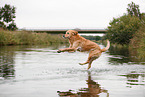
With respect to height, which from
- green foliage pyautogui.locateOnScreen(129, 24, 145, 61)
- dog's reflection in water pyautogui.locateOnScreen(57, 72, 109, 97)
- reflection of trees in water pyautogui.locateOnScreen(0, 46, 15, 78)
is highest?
green foliage pyautogui.locateOnScreen(129, 24, 145, 61)

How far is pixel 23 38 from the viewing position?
6481 cm

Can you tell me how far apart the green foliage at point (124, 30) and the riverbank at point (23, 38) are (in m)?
20.1

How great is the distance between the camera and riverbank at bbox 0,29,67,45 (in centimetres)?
5219

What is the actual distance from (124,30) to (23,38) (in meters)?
28.3

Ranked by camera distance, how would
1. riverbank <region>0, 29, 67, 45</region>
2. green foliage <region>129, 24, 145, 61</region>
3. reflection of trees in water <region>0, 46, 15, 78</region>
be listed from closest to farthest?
1. reflection of trees in water <region>0, 46, 15, 78</region>
2. green foliage <region>129, 24, 145, 61</region>
3. riverbank <region>0, 29, 67, 45</region>

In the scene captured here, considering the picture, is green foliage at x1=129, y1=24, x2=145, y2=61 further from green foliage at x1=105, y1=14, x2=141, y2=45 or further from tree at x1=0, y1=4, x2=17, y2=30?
tree at x1=0, y1=4, x2=17, y2=30

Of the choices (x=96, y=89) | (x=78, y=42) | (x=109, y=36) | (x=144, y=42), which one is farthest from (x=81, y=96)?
(x=109, y=36)

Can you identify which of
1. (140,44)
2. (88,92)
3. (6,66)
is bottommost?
(6,66)

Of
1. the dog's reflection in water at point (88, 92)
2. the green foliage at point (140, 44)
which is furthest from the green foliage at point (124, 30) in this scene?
the dog's reflection in water at point (88, 92)

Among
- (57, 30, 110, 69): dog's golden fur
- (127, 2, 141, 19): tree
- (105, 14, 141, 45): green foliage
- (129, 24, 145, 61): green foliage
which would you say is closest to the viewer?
(57, 30, 110, 69): dog's golden fur

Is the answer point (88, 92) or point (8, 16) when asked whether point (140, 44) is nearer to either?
point (88, 92)

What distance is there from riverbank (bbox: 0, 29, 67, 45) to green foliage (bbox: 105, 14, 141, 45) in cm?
2011

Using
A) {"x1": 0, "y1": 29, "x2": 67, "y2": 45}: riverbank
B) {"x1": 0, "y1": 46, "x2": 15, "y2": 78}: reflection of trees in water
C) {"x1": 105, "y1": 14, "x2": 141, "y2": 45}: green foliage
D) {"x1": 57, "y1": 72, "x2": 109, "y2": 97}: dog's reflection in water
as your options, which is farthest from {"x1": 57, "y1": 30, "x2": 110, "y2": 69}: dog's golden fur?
{"x1": 0, "y1": 29, "x2": 67, "y2": 45}: riverbank

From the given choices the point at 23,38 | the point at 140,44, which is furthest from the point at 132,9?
the point at 140,44
